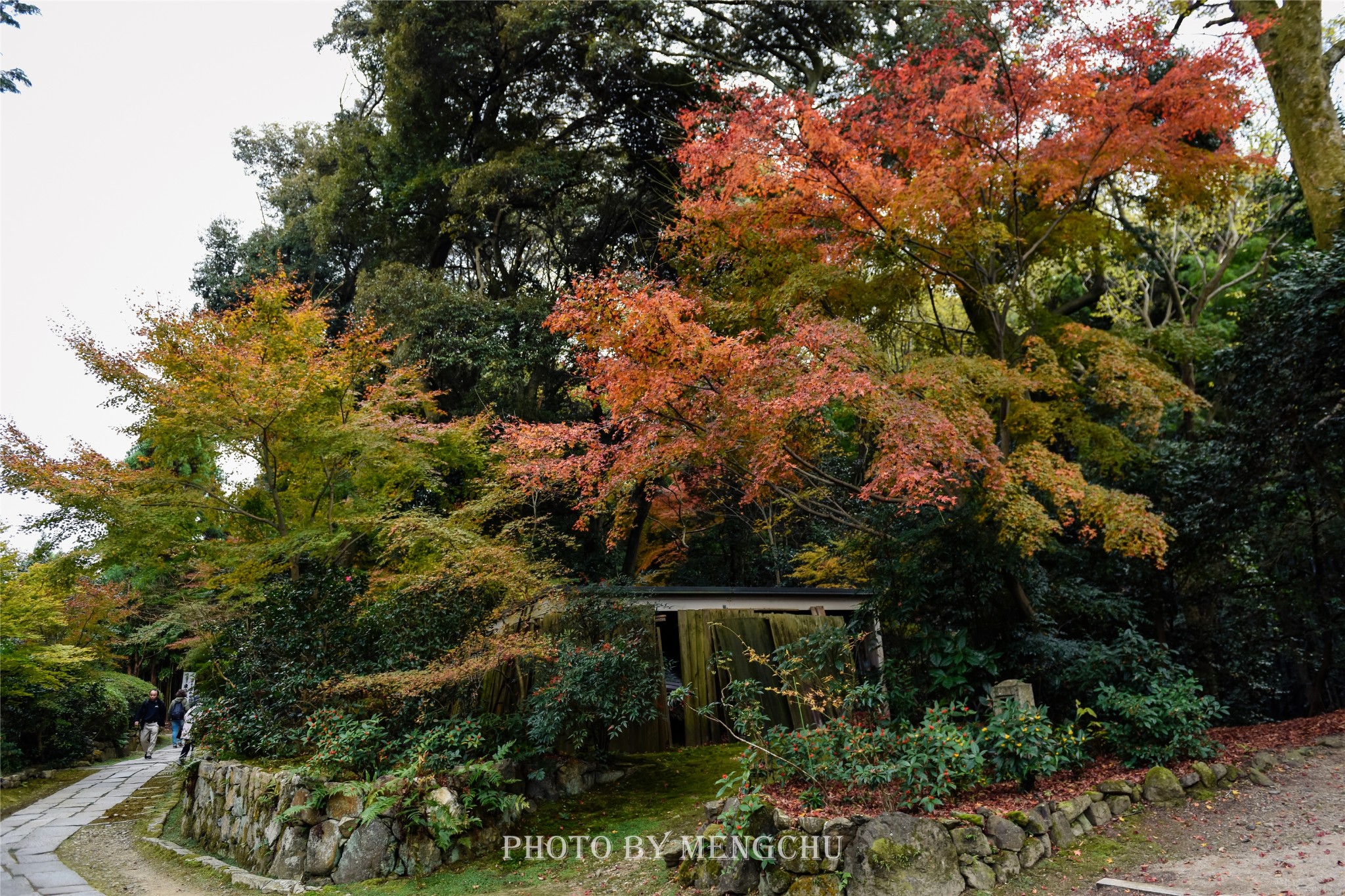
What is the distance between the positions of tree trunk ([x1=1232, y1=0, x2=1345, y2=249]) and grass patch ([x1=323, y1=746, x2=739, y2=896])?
9.15 metres

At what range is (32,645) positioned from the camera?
12031 millimetres

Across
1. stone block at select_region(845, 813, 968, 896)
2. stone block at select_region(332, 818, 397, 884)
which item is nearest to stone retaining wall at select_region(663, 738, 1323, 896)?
stone block at select_region(845, 813, 968, 896)

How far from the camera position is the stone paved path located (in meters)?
6.52

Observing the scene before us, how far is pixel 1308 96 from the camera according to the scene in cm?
921

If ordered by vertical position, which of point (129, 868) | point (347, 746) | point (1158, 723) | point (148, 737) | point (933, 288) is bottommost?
point (129, 868)

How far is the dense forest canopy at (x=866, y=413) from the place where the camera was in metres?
7.39

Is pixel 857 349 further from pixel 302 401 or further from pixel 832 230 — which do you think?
pixel 302 401

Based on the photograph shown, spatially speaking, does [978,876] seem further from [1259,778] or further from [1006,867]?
[1259,778]

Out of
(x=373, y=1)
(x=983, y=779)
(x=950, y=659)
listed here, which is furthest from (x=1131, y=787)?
(x=373, y=1)

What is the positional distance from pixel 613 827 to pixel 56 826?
6.73m

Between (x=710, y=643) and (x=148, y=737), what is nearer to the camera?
(x=710, y=643)

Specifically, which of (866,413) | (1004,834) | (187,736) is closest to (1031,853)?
(1004,834)

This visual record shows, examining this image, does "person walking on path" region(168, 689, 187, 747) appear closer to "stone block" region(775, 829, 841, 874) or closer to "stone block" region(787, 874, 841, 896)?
"stone block" region(775, 829, 841, 874)

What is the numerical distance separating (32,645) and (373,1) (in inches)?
511
